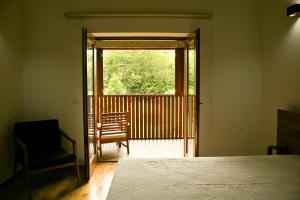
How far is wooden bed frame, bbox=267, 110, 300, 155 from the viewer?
2369 millimetres

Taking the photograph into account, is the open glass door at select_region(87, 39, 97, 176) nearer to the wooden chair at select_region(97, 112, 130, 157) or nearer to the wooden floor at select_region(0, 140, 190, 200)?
the wooden floor at select_region(0, 140, 190, 200)

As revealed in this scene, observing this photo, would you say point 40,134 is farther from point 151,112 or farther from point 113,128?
point 151,112

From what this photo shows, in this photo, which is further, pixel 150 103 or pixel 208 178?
pixel 150 103

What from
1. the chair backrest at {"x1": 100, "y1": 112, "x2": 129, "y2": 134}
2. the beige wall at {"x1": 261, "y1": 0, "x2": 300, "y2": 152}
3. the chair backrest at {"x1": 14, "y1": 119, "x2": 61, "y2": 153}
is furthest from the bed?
the chair backrest at {"x1": 100, "y1": 112, "x2": 129, "y2": 134}

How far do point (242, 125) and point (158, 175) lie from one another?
2.11 meters

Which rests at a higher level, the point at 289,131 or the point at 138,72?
the point at 138,72

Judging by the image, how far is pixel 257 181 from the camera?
5.65 feet

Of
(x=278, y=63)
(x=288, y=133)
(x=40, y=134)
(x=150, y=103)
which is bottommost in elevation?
(x=40, y=134)

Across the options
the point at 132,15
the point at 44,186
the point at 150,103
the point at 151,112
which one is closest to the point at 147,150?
the point at 151,112

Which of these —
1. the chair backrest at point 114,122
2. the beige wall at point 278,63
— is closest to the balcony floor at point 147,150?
the chair backrest at point 114,122

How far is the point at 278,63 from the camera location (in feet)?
9.74

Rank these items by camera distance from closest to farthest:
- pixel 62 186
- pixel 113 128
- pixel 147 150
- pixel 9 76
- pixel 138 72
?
1. pixel 62 186
2. pixel 9 76
3. pixel 113 128
4. pixel 147 150
5. pixel 138 72

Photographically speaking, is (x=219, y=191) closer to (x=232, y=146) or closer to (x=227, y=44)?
(x=232, y=146)

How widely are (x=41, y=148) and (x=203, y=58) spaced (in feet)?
8.27
